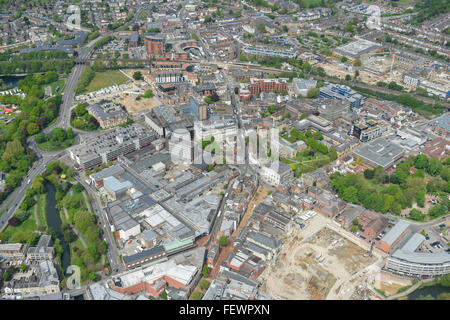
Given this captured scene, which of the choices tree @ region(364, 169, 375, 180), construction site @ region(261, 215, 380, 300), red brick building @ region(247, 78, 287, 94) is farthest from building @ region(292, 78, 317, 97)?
construction site @ region(261, 215, 380, 300)

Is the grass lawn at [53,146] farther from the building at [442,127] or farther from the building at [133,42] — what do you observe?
the building at [442,127]

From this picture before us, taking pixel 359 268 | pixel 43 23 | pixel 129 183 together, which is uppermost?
pixel 43 23

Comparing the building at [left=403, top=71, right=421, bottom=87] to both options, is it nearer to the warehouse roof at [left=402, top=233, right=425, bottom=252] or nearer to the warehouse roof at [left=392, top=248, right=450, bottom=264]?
the warehouse roof at [left=402, top=233, right=425, bottom=252]

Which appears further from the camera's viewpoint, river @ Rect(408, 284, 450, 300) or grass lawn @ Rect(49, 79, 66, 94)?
grass lawn @ Rect(49, 79, 66, 94)

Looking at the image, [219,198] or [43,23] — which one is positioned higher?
[43,23]

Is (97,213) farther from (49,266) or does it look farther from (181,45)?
(181,45)

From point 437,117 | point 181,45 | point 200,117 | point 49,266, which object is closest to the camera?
point 49,266

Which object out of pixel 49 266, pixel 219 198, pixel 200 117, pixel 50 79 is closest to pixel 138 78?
pixel 50 79

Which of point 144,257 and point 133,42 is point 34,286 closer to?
point 144,257
